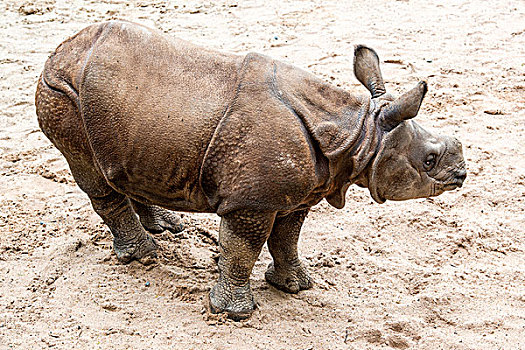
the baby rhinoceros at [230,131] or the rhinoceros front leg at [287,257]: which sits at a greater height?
the baby rhinoceros at [230,131]

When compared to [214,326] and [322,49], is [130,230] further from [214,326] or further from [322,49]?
[322,49]

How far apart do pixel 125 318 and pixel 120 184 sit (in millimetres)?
985

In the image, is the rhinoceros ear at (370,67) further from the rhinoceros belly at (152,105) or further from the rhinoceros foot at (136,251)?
the rhinoceros foot at (136,251)

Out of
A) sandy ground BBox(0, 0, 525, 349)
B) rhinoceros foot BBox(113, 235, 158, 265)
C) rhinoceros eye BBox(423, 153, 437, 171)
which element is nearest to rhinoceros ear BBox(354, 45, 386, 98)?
rhinoceros eye BBox(423, 153, 437, 171)

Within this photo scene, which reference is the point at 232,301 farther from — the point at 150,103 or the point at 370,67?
the point at 370,67

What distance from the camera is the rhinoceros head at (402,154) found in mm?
3801

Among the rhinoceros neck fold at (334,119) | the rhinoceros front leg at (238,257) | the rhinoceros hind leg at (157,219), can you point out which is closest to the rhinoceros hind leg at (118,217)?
the rhinoceros hind leg at (157,219)

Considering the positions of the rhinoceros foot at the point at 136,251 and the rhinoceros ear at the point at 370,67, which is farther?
the rhinoceros foot at the point at 136,251

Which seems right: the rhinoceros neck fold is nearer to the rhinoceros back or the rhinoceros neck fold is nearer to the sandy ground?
the rhinoceros back

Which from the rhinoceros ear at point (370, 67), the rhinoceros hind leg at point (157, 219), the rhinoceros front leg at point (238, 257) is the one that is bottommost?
the rhinoceros hind leg at point (157, 219)

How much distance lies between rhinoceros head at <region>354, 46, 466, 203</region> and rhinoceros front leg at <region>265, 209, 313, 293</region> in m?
0.72

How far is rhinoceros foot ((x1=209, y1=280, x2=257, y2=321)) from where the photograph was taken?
431cm

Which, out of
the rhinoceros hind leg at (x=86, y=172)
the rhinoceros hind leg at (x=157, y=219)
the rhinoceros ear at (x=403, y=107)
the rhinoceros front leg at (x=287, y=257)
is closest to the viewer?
the rhinoceros ear at (x=403, y=107)

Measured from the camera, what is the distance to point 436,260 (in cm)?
504
